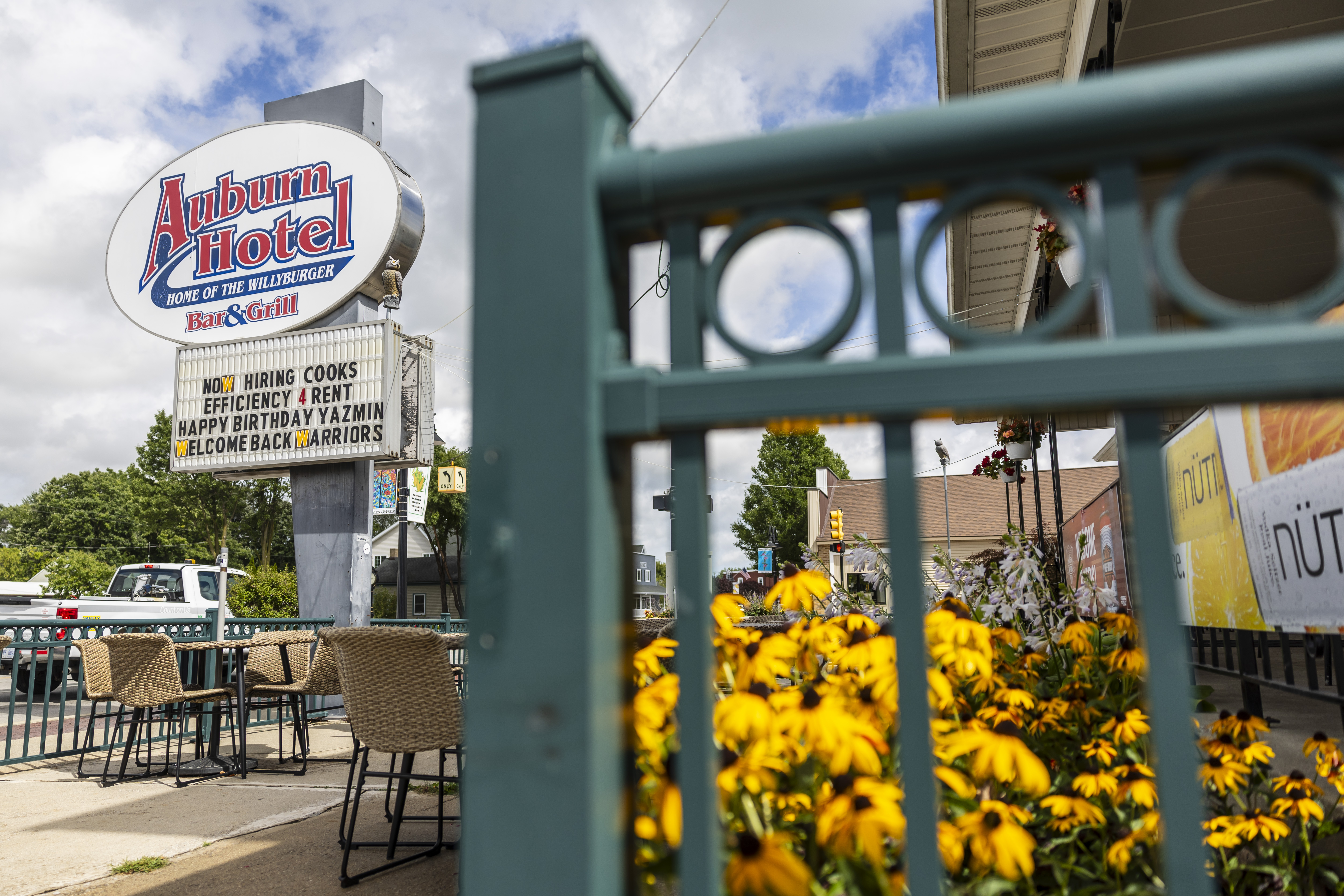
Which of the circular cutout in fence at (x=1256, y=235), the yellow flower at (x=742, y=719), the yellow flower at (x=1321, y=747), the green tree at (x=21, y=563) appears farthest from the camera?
the green tree at (x=21, y=563)

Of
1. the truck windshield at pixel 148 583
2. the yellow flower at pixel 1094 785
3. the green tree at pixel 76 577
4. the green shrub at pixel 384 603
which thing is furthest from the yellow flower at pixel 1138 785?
the green shrub at pixel 384 603

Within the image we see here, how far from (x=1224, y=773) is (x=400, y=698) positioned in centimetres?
323

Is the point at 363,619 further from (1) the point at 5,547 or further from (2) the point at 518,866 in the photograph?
(1) the point at 5,547

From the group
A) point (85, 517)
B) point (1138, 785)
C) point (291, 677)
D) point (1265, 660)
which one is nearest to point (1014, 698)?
point (1138, 785)

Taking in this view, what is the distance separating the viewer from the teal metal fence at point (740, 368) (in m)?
0.75

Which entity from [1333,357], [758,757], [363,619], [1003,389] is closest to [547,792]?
[758,757]

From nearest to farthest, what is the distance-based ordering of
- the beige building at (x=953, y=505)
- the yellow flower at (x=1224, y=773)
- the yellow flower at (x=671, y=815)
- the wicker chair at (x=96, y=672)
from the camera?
the yellow flower at (x=671, y=815)
the yellow flower at (x=1224, y=773)
the wicker chair at (x=96, y=672)
the beige building at (x=953, y=505)

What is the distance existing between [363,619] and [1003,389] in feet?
36.3

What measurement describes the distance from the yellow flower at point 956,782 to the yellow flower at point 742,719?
0.84 ft

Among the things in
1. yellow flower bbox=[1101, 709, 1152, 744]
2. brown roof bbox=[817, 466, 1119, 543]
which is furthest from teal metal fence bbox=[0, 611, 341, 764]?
brown roof bbox=[817, 466, 1119, 543]

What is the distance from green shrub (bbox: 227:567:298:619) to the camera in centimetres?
2127

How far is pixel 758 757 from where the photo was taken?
1192mm

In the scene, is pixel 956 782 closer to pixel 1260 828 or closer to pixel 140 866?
pixel 1260 828

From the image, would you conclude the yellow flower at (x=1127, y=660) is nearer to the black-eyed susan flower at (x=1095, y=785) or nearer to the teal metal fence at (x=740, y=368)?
the black-eyed susan flower at (x=1095, y=785)
